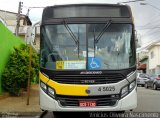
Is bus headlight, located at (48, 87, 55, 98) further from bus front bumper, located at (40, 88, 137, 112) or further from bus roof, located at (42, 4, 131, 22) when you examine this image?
bus roof, located at (42, 4, 131, 22)

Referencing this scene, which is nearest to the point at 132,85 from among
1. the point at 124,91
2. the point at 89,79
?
the point at 124,91

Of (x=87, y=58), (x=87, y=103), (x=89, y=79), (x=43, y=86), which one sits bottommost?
(x=87, y=103)

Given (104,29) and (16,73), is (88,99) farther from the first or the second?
(16,73)

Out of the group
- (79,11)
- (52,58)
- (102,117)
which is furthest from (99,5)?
(102,117)

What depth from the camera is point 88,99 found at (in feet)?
32.3

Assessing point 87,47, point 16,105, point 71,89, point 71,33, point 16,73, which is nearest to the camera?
point 71,89

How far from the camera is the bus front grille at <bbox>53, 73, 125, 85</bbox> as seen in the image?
32.2ft

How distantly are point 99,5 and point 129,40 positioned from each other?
4.47 feet

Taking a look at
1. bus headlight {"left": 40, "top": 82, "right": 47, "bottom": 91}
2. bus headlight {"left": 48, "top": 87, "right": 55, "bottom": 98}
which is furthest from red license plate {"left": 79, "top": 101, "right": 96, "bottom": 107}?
bus headlight {"left": 40, "top": 82, "right": 47, "bottom": 91}

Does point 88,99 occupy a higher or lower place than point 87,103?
higher

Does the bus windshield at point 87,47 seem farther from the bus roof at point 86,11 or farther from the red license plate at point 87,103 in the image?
the red license plate at point 87,103

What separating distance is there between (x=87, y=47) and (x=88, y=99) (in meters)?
1.43

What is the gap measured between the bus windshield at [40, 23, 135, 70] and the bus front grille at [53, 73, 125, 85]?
9.3 inches

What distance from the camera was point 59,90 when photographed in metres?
9.82
